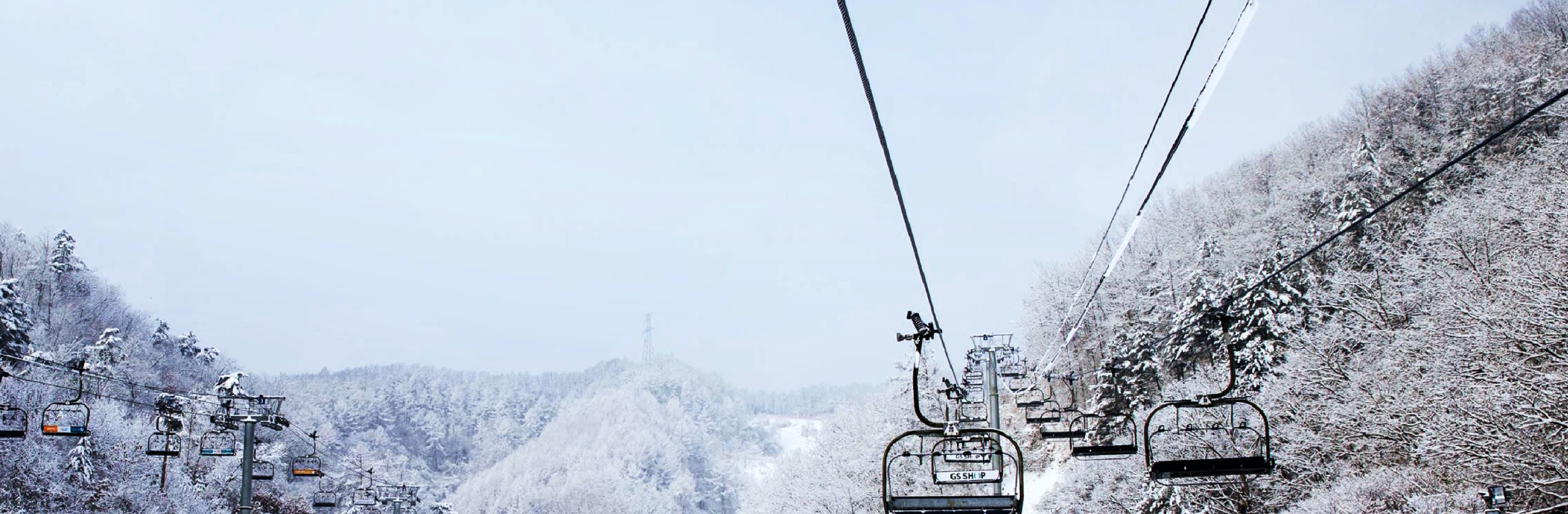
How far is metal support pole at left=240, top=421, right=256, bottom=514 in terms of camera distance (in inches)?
798

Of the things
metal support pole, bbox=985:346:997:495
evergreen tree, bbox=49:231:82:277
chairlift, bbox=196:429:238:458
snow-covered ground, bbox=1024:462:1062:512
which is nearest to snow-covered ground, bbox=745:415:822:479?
snow-covered ground, bbox=1024:462:1062:512

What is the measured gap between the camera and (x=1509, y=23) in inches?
2867

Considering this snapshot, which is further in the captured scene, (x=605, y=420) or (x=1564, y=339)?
(x=605, y=420)

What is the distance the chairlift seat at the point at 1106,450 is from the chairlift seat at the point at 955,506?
8.60m

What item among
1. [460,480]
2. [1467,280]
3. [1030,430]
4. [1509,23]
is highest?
[1509,23]

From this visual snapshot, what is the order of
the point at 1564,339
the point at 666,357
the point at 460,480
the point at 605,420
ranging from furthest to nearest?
the point at 666,357 → the point at 605,420 → the point at 460,480 → the point at 1564,339

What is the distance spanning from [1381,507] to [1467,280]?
778cm

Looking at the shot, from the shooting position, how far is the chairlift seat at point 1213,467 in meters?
10.8

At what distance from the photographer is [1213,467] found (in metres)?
11.0

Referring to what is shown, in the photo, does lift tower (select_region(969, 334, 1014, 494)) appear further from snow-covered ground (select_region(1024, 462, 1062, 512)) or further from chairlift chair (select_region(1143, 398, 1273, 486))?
snow-covered ground (select_region(1024, 462, 1062, 512))

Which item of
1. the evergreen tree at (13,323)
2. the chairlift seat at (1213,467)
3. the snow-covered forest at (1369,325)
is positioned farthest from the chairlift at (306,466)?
the chairlift seat at (1213,467)

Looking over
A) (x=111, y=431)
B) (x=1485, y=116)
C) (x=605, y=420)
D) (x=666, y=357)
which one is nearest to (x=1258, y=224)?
(x=1485, y=116)

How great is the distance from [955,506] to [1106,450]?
8.79m

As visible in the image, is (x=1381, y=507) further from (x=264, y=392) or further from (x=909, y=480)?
(x=264, y=392)
